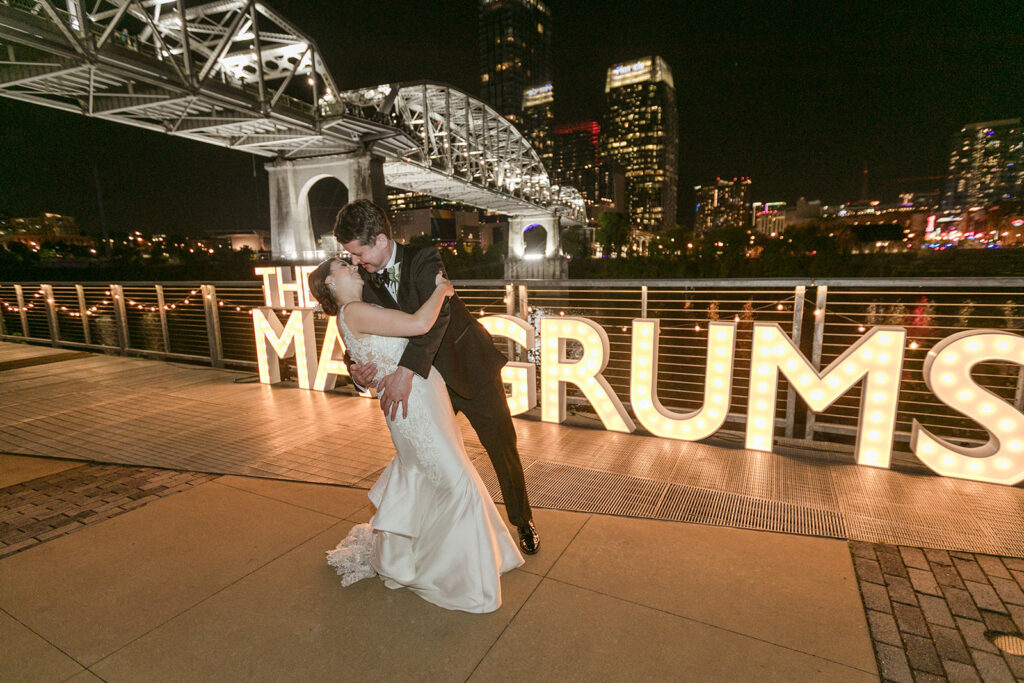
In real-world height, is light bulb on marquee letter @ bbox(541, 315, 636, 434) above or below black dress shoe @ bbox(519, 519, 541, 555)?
above

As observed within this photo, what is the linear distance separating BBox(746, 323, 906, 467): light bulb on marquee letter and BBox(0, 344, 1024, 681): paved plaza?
0.98 ft

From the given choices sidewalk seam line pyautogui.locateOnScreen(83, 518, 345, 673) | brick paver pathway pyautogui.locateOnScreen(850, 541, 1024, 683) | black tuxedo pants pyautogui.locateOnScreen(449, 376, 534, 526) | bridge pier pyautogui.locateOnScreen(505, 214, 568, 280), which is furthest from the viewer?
bridge pier pyautogui.locateOnScreen(505, 214, 568, 280)

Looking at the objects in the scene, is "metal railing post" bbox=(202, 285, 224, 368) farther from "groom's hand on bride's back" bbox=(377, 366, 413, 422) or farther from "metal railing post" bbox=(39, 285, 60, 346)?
"groom's hand on bride's back" bbox=(377, 366, 413, 422)

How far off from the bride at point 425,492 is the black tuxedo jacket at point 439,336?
3.3 inches

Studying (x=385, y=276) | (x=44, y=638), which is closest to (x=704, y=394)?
(x=385, y=276)

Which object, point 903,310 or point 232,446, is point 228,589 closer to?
point 232,446

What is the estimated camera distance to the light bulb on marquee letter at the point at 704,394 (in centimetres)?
500

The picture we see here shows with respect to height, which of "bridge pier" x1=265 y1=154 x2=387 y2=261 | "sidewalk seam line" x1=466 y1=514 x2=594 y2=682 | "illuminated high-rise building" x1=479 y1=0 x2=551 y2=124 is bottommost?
"sidewalk seam line" x1=466 y1=514 x2=594 y2=682

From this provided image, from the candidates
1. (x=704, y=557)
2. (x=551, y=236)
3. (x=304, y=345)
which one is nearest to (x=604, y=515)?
(x=704, y=557)

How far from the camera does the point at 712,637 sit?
2514 mm

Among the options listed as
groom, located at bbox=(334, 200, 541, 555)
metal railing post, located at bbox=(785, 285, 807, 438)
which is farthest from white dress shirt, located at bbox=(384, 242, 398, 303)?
metal railing post, located at bbox=(785, 285, 807, 438)

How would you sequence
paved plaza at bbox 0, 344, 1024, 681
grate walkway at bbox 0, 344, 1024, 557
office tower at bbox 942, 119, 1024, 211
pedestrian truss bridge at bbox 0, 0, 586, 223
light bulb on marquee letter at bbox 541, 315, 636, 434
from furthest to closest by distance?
1. office tower at bbox 942, 119, 1024, 211
2. pedestrian truss bridge at bbox 0, 0, 586, 223
3. light bulb on marquee letter at bbox 541, 315, 636, 434
4. grate walkway at bbox 0, 344, 1024, 557
5. paved plaza at bbox 0, 344, 1024, 681

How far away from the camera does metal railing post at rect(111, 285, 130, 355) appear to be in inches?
419

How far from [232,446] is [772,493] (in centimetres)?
564
